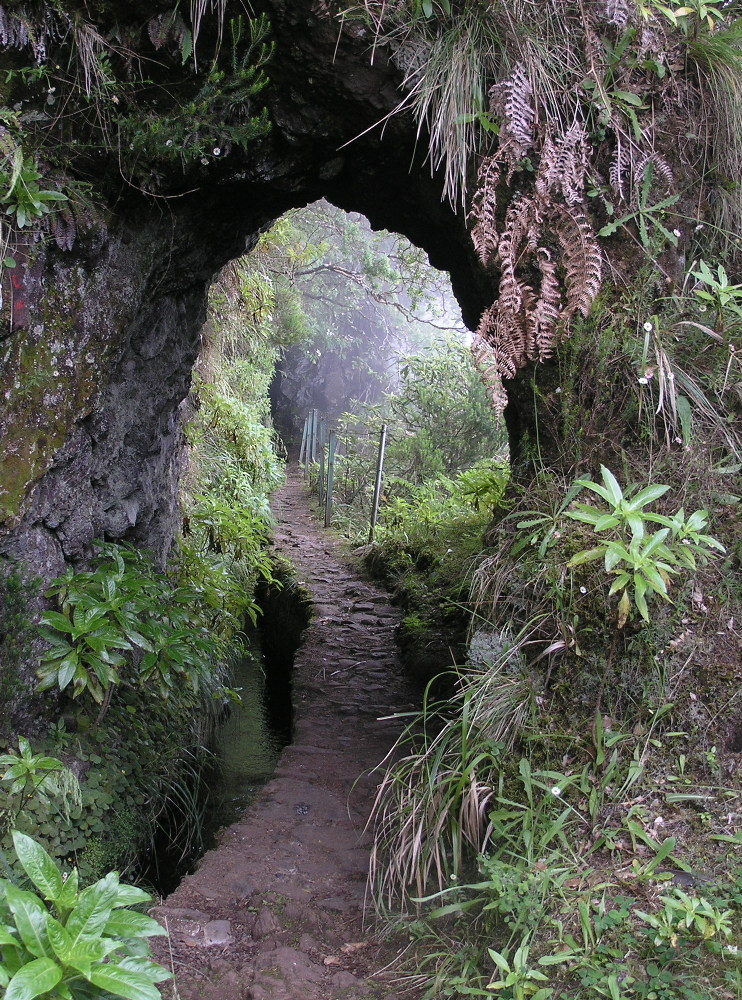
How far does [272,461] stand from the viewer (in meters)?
10.6

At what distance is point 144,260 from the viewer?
366 centimetres

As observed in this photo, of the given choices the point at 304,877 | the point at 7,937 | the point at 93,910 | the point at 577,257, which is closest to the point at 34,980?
the point at 7,937

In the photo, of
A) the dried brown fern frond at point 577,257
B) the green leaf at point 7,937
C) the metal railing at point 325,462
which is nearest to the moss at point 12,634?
the green leaf at point 7,937

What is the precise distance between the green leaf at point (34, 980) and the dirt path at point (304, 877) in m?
0.80

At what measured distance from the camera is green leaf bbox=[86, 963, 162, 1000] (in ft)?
5.90

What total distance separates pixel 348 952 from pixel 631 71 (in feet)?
12.7

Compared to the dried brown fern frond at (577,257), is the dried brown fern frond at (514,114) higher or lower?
higher

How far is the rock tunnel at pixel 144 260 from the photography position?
3141 millimetres

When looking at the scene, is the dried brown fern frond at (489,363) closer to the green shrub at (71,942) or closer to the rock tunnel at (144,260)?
the rock tunnel at (144,260)

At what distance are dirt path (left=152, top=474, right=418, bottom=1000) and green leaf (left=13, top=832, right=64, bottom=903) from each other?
0.72 metres

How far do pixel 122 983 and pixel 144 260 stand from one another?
320cm

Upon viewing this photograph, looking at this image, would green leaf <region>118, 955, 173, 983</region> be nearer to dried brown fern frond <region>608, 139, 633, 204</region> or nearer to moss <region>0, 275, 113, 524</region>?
moss <region>0, 275, 113, 524</region>

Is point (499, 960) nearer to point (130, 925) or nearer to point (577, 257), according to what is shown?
point (130, 925)

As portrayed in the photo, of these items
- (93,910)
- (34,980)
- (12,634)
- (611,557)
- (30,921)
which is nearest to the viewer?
(34,980)
